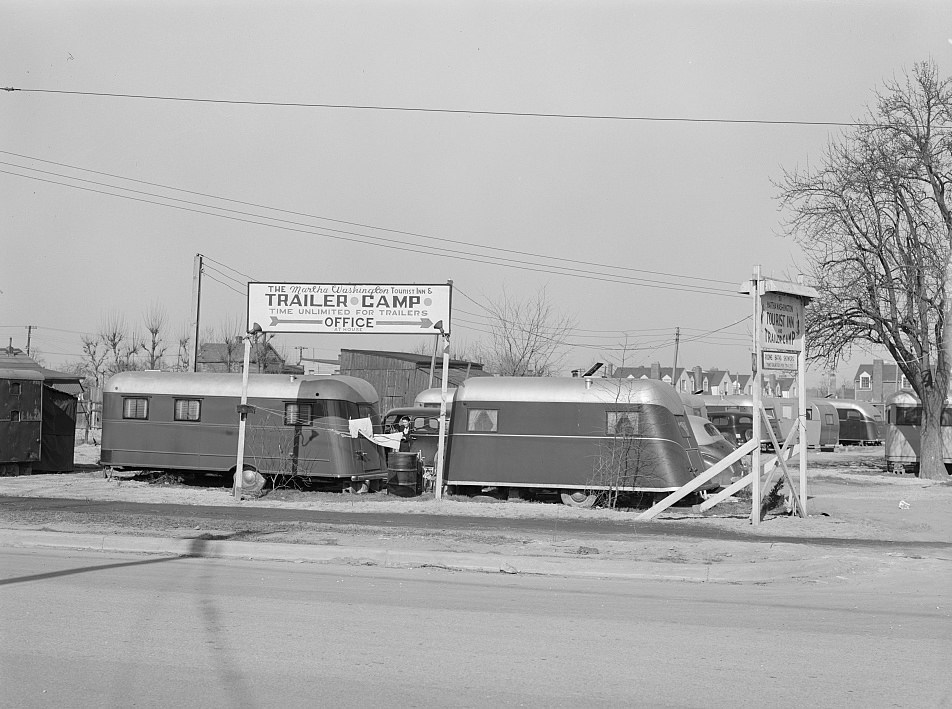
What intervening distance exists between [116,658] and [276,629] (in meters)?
1.44

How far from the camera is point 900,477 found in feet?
102

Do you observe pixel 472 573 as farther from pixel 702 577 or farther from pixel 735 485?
pixel 735 485

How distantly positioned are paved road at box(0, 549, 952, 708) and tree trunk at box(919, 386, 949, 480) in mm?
21066

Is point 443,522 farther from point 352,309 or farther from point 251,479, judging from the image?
point 251,479

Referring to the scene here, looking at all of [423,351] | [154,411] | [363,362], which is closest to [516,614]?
[154,411]

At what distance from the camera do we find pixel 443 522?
17.1m

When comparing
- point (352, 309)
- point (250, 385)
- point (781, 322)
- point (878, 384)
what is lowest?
point (250, 385)

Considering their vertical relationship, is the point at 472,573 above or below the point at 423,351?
below

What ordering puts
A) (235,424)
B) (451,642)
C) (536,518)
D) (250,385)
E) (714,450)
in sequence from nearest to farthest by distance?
(451,642) → (536,518) → (235,424) → (250,385) → (714,450)

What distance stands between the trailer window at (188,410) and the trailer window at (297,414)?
89.8 inches

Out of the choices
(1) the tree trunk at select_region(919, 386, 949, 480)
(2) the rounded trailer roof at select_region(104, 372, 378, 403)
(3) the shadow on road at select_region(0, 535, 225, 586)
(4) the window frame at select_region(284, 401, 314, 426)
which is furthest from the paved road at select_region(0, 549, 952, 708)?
(1) the tree trunk at select_region(919, 386, 949, 480)

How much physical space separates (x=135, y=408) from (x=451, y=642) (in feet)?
57.5

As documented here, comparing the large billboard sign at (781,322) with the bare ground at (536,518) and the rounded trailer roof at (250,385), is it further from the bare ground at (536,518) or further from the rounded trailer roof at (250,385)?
the rounded trailer roof at (250,385)

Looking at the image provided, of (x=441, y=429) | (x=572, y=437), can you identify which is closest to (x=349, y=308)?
(x=441, y=429)
